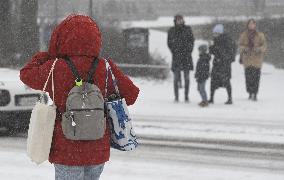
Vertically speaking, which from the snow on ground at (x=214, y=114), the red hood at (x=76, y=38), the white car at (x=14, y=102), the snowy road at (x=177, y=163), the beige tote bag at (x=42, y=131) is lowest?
the snow on ground at (x=214, y=114)

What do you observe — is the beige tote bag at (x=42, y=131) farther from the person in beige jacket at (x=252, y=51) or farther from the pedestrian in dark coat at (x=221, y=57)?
the person in beige jacket at (x=252, y=51)

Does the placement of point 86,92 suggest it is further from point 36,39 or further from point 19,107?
point 36,39

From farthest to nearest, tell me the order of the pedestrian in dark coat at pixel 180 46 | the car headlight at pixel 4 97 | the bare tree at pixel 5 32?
the bare tree at pixel 5 32, the pedestrian in dark coat at pixel 180 46, the car headlight at pixel 4 97

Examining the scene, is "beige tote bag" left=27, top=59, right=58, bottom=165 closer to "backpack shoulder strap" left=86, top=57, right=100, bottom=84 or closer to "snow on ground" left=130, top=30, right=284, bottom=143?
"backpack shoulder strap" left=86, top=57, right=100, bottom=84

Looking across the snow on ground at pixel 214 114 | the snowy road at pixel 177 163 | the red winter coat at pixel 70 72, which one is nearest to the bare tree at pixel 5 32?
the snow on ground at pixel 214 114

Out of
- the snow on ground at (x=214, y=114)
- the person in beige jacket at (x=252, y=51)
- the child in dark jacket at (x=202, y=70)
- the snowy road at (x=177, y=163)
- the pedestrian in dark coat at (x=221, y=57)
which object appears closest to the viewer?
the snowy road at (x=177, y=163)

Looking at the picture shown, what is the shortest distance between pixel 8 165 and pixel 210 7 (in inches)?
1490

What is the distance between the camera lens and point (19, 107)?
31.1 ft

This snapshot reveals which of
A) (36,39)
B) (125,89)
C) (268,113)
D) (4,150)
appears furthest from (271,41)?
(125,89)

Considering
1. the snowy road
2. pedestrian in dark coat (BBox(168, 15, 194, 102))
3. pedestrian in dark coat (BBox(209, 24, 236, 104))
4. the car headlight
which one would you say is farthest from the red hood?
pedestrian in dark coat (BBox(168, 15, 194, 102))

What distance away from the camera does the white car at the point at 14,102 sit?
30.9ft

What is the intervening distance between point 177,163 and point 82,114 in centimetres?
413

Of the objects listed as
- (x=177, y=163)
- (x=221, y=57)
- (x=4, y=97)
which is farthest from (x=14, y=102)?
(x=221, y=57)

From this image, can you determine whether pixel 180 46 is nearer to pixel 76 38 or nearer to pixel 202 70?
pixel 202 70
